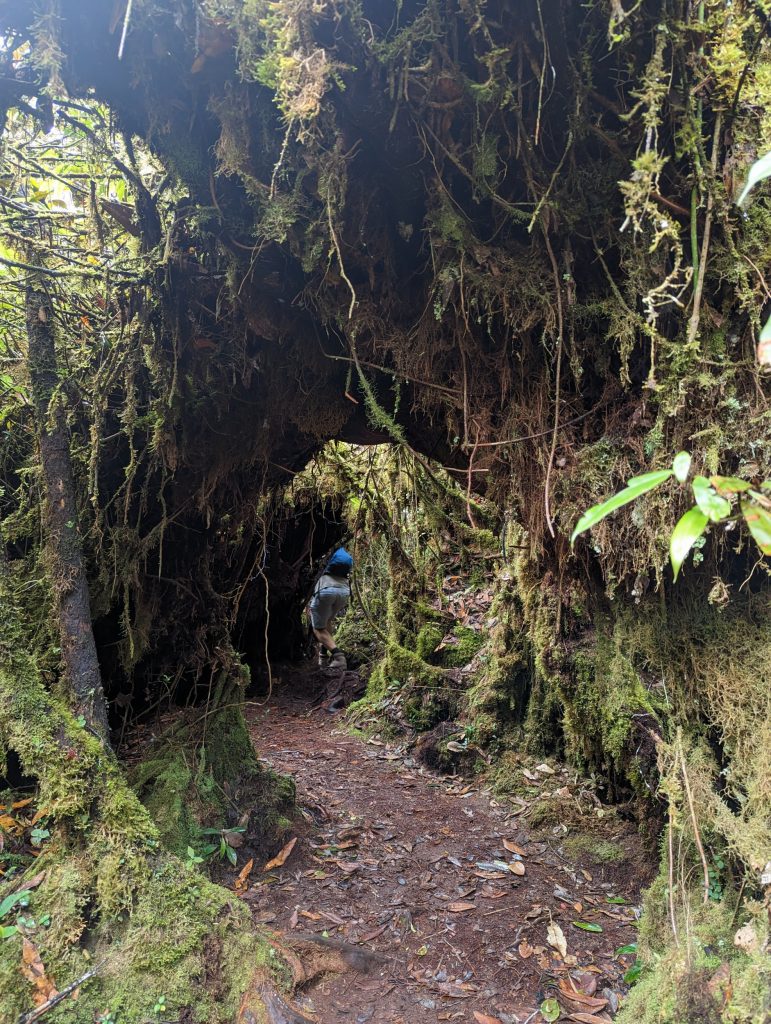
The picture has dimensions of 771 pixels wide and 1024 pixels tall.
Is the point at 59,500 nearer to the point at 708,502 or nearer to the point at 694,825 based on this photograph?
the point at 708,502

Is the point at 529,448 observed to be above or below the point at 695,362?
below

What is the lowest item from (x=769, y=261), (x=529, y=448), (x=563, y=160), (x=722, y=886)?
(x=722, y=886)

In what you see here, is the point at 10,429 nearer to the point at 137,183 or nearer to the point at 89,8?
the point at 137,183

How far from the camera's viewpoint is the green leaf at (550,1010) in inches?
99.0

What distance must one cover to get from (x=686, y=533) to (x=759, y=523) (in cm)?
22

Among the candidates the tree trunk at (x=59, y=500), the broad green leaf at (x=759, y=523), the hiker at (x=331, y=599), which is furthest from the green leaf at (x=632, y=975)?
the hiker at (x=331, y=599)

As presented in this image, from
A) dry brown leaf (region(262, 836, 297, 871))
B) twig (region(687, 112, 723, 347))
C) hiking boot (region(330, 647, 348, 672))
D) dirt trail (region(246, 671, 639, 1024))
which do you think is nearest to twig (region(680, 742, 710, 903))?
dirt trail (region(246, 671, 639, 1024))

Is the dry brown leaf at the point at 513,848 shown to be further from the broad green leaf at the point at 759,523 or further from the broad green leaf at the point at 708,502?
the broad green leaf at the point at 708,502

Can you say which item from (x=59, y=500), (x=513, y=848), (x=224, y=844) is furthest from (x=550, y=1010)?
(x=59, y=500)

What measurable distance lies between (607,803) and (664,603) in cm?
315

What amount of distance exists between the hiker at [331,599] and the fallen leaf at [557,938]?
5.82 meters

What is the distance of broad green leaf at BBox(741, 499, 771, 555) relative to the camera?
1.08m

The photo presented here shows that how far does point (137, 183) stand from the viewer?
8.23 ft

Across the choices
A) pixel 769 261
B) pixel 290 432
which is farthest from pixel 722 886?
pixel 290 432
